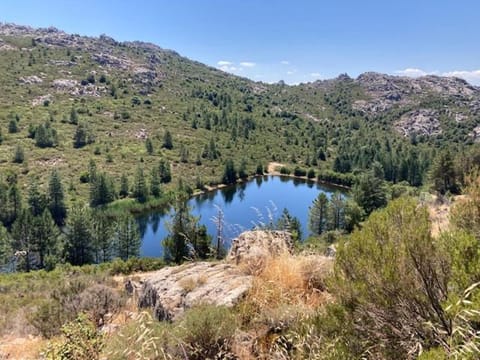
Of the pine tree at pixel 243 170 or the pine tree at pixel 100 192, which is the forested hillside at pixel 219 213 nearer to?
the pine tree at pixel 100 192

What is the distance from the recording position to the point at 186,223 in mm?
29656

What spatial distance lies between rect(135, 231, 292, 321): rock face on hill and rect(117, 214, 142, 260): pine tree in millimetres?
37140

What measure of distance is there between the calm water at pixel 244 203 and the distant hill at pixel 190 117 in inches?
267

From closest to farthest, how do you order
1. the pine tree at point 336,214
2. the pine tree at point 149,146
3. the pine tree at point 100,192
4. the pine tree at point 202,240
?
the pine tree at point 202,240, the pine tree at point 336,214, the pine tree at point 100,192, the pine tree at point 149,146

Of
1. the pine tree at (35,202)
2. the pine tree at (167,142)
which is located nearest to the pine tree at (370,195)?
the pine tree at (35,202)

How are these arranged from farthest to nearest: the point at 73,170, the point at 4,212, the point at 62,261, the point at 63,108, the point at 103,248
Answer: the point at 63,108
the point at 73,170
the point at 4,212
the point at 103,248
the point at 62,261

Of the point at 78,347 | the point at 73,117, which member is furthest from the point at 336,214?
the point at 73,117

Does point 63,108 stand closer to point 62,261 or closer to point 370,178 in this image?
point 62,261

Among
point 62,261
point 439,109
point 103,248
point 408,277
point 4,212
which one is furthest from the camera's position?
point 439,109

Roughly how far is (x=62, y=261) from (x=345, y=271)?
42485mm

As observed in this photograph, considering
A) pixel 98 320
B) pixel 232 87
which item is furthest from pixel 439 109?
pixel 98 320

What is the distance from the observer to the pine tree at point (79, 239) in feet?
134

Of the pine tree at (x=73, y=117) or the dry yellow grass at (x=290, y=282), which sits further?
the pine tree at (x=73, y=117)

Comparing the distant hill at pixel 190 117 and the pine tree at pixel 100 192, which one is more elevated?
the distant hill at pixel 190 117
